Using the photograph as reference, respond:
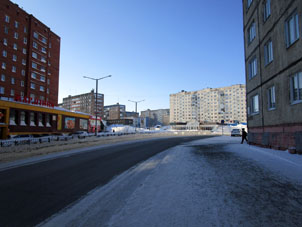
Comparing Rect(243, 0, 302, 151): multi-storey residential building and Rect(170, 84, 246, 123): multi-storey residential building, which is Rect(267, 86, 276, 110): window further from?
Rect(170, 84, 246, 123): multi-storey residential building

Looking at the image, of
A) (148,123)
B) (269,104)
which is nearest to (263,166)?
(269,104)

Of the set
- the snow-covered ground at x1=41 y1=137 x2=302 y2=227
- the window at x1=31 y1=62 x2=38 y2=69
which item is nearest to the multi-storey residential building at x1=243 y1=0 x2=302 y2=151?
the snow-covered ground at x1=41 y1=137 x2=302 y2=227

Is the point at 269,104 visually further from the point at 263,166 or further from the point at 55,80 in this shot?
the point at 55,80

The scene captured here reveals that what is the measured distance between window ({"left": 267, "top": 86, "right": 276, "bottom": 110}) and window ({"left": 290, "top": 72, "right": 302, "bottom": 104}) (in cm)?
234

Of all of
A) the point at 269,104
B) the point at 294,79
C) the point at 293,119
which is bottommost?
the point at 293,119

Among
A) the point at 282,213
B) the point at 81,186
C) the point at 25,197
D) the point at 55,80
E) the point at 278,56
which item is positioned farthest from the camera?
the point at 55,80

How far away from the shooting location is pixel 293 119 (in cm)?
993

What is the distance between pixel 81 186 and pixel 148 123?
156724mm

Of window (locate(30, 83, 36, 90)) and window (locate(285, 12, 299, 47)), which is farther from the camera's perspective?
window (locate(30, 83, 36, 90))

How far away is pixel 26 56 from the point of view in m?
47.5

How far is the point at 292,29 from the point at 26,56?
53.1 m

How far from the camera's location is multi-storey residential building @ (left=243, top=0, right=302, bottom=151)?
980cm

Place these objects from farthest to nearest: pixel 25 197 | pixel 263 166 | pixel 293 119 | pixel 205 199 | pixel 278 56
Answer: pixel 278 56, pixel 293 119, pixel 263 166, pixel 25 197, pixel 205 199

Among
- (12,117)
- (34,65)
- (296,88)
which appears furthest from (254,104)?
(34,65)
